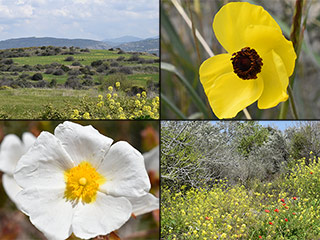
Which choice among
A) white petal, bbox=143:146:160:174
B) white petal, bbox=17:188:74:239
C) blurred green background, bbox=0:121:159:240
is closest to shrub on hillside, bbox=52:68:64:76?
blurred green background, bbox=0:121:159:240

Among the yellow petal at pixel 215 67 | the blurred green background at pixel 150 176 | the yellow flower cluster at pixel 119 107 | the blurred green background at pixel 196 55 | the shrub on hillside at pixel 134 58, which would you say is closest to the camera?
the yellow petal at pixel 215 67

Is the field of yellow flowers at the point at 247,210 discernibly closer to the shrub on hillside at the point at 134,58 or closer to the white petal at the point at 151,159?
the white petal at the point at 151,159

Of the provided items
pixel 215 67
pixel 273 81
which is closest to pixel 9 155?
pixel 215 67

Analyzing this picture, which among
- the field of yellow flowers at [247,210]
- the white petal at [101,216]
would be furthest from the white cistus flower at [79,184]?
the field of yellow flowers at [247,210]

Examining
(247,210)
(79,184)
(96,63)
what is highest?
(96,63)

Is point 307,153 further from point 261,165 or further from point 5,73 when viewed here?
point 5,73

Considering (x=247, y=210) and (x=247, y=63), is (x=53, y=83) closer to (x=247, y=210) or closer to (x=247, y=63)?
(x=247, y=210)
